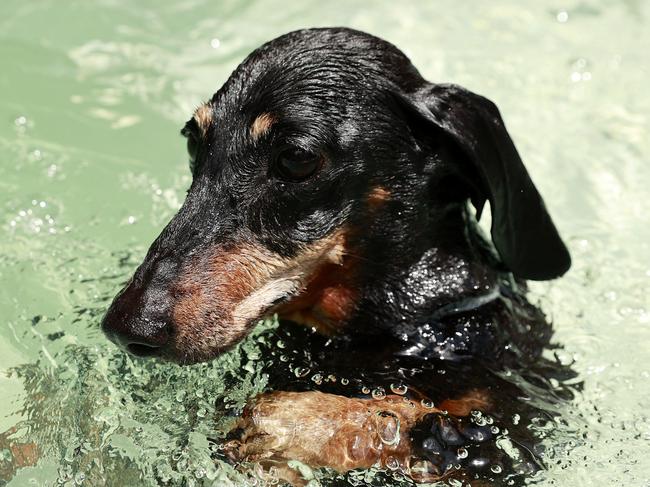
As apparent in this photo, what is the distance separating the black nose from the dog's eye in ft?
2.28

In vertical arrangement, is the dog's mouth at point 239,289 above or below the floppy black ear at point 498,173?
below

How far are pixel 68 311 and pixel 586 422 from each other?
2509mm

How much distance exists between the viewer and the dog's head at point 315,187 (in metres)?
3.69

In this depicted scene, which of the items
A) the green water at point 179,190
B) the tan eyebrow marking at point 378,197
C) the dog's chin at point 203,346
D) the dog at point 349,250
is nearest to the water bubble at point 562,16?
the green water at point 179,190

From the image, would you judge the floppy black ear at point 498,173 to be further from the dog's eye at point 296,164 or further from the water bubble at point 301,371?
the water bubble at point 301,371

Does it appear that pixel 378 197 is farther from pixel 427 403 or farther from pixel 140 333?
pixel 140 333

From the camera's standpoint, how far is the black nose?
3.48m

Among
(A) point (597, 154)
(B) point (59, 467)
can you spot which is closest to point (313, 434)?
(B) point (59, 467)

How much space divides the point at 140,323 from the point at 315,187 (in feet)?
2.88

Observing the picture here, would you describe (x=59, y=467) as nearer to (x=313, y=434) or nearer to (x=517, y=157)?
(x=313, y=434)

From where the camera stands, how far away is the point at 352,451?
3674 millimetres

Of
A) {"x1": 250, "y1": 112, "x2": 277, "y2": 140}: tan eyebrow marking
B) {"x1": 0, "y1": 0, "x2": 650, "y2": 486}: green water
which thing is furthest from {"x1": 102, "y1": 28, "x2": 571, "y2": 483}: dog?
{"x1": 0, "y1": 0, "x2": 650, "y2": 486}: green water

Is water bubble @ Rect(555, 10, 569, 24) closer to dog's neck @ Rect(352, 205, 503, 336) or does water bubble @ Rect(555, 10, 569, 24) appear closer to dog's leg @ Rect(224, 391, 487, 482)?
dog's neck @ Rect(352, 205, 503, 336)

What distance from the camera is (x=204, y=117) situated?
3.99m
